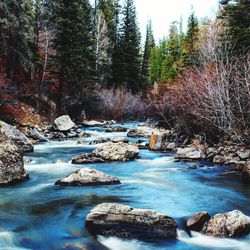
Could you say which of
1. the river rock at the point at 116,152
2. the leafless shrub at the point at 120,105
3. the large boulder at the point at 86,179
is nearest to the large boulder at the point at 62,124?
the river rock at the point at 116,152

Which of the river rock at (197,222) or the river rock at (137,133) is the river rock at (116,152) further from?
the river rock at (137,133)

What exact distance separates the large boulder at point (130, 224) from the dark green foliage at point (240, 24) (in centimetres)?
1330

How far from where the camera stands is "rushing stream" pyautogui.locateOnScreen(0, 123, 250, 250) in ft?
21.7

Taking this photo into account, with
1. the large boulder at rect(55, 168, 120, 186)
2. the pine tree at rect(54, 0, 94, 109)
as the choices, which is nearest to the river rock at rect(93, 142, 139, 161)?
the large boulder at rect(55, 168, 120, 186)

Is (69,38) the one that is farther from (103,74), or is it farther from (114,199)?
(114,199)

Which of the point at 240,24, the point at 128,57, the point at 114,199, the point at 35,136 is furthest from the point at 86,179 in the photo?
the point at 128,57

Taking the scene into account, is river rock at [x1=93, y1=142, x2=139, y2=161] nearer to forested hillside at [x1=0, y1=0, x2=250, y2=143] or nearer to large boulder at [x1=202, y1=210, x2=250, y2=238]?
forested hillside at [x1=0, y1=0, x2=250, y2=143]

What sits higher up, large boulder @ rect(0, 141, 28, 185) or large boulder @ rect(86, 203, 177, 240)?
large boulder @ rect(0, 141, 28, 185)

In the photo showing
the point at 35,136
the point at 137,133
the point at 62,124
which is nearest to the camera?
the point at 35,136

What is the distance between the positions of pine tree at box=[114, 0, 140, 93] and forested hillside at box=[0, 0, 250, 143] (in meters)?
0.24

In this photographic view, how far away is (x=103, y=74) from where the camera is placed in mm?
43438

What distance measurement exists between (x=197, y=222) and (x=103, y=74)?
122 ft

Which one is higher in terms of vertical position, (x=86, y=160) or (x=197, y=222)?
(x=86, y=160)

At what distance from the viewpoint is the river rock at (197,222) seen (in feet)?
23.5
